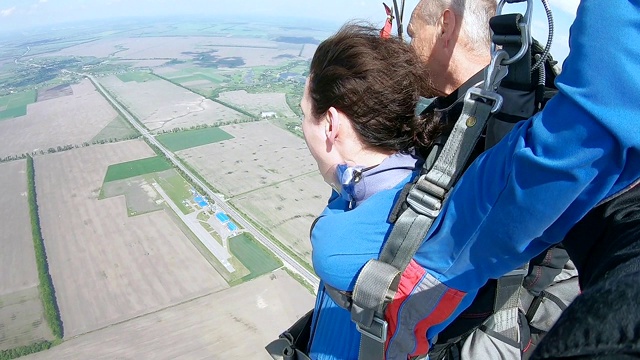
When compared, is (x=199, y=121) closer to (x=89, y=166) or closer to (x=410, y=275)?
(x=89, y=166)

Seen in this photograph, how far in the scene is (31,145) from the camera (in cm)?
2300

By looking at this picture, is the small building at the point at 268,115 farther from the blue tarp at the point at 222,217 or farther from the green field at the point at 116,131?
the blue tarp at the point at 222,217

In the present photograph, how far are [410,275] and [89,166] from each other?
22120 mm

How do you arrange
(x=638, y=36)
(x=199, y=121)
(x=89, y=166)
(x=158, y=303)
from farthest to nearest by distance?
(x=199, y=121) < (x=89, y=166) < (x=158, y=303) < (x=638, y=36)

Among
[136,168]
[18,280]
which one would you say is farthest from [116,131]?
[18,280]

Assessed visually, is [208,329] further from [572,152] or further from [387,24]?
[572,152]

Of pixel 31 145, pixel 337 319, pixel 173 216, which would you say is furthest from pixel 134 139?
pixel 337 319

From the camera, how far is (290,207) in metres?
14.8

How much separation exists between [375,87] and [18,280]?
14708 mm

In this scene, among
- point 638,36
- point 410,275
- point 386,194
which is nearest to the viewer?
point 638,36

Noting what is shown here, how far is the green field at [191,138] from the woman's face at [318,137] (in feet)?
70.1

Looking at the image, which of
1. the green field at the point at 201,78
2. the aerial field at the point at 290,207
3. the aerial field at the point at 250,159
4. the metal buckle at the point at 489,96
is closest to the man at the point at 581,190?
the metal buckle at the point at 489,96

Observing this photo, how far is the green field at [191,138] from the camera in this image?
70.7ft

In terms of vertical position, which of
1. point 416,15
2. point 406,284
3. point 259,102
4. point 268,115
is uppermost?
point 416,15
